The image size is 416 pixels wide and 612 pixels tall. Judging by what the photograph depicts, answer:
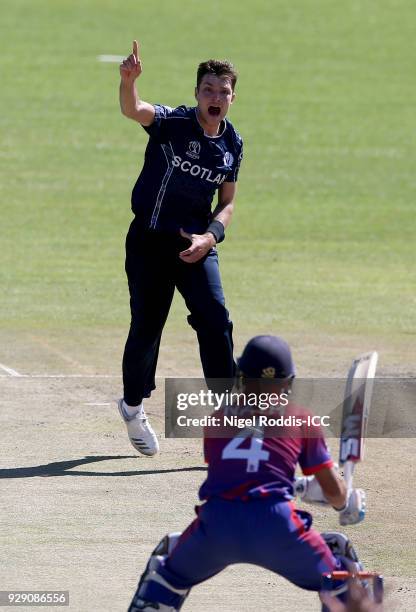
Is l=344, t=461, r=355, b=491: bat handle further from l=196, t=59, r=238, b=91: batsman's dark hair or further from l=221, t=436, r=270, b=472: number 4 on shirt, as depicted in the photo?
l=196, t=59, r=238, b=91: batsman's dark hair

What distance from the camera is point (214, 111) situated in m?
8.30

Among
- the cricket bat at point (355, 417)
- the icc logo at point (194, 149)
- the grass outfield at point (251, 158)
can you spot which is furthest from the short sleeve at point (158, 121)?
the grass outfield at point (251, 158)

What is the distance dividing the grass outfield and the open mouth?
4.41 meters

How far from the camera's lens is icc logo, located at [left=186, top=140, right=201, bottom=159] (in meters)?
8.34

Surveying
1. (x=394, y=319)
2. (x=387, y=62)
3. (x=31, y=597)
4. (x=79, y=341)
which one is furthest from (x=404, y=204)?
(x=31, y=597)

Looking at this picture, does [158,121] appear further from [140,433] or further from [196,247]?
[140,433]

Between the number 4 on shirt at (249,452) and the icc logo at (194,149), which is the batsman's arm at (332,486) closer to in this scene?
the number 4 on shirt at (249,452)

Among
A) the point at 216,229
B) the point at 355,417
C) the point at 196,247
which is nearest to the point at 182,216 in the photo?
the point at 216,229

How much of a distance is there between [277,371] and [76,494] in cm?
285

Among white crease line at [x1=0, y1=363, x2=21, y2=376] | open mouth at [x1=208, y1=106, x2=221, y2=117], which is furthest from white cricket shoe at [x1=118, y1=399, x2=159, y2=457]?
white crease line at [x1=0, y1=363, x2=21, y2=376]

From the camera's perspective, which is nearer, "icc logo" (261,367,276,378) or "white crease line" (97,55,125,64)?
"icc logo" (261,367,276,378)

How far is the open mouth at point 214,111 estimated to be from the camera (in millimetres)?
8289

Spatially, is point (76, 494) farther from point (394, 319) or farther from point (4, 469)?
point (394, 319)

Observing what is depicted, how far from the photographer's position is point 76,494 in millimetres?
7961
